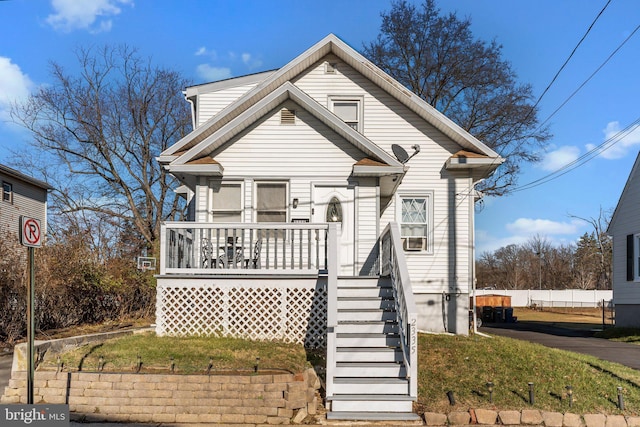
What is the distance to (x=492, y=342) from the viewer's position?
1264cm

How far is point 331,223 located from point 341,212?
2.18 m

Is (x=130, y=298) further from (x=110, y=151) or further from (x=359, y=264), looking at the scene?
(x=110, y=151)

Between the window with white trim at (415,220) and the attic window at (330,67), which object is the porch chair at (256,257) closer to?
the window with white trim at (415,220)

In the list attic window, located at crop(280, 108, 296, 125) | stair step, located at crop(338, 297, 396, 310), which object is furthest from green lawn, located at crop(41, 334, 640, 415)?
attic window, located at crop(280, 108, 296, 125)

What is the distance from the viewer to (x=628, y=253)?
22.1m

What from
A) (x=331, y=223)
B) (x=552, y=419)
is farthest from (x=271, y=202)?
(x=552, y=419)

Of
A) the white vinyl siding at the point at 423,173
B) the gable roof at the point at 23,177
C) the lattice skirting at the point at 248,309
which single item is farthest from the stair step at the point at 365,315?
the gable roof at the point at 23,177

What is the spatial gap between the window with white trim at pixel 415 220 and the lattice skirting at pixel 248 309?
14.9 feet

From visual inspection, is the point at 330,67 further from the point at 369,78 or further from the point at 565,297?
the point at 565,297

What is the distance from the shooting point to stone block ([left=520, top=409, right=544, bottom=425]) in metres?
8.04

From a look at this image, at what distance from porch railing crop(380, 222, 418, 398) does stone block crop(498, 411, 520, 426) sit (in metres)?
1.19

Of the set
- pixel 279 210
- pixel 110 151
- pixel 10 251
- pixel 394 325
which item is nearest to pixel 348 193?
pixel 279 210

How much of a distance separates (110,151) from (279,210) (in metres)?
23.7

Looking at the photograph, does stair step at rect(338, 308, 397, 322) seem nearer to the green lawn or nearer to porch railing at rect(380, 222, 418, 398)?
porch railing at rect(380, 222, 418, 398)
